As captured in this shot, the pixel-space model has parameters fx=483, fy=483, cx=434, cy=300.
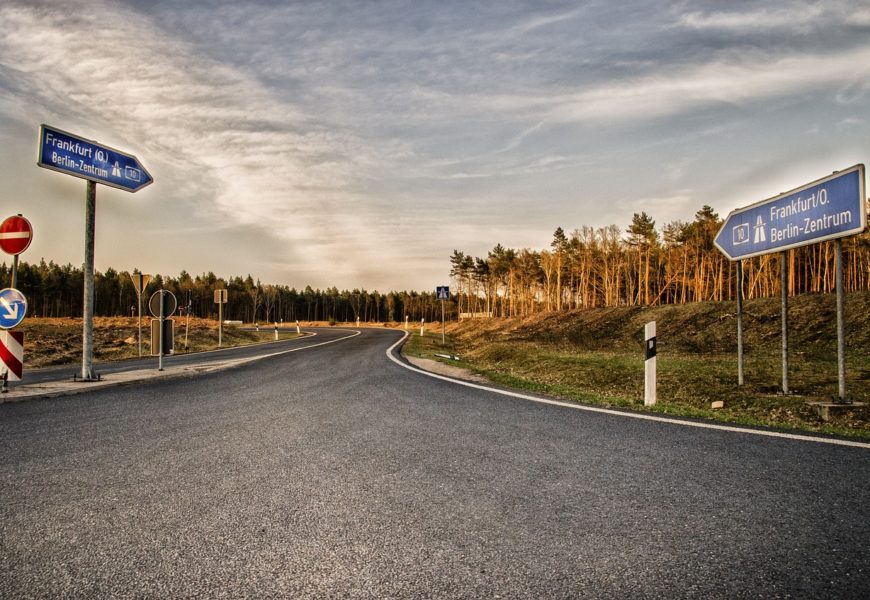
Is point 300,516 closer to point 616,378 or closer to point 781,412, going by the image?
point 781,412

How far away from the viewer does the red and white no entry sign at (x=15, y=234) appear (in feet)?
27.3

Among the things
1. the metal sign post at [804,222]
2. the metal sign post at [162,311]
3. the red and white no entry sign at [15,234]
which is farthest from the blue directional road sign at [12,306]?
the metal sign post at [804,222]

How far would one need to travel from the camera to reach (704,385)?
9828 mm

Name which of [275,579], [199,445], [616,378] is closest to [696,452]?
[275,579]

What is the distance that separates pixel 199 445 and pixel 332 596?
334 centimetres

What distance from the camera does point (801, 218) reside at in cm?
742

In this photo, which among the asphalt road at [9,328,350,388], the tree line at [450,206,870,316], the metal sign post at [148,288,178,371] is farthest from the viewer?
the tree line at [450,206,870,316]

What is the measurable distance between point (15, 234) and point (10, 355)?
2.08m

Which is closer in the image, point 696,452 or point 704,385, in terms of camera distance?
point 696,452

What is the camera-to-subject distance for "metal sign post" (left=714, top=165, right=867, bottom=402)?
6.36 metres

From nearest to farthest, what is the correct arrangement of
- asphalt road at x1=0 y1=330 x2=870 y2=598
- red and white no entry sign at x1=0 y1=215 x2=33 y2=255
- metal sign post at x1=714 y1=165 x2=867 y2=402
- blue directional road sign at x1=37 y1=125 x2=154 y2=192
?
1. asphalt road at x1=0 y1=330 x2=870 y2=598
2. metal sign post at x1=714 y1=165 x2=867 y2=402
3. red and white no entry sign at x1=0 y1=215 x2=33 y2=255
4. blue directional road sign at x1=37 y1=125 x2=154 y2=192

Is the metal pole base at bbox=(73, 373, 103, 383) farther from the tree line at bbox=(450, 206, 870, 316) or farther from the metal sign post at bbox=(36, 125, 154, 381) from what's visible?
the tree line at bbox=(450, 206, 870, 316)

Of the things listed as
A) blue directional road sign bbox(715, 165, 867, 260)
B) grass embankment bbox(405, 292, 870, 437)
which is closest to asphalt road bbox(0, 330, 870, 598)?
grass embankment bbox(405, 292, 870, 437)

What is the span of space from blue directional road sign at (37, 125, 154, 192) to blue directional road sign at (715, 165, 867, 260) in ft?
41.6
